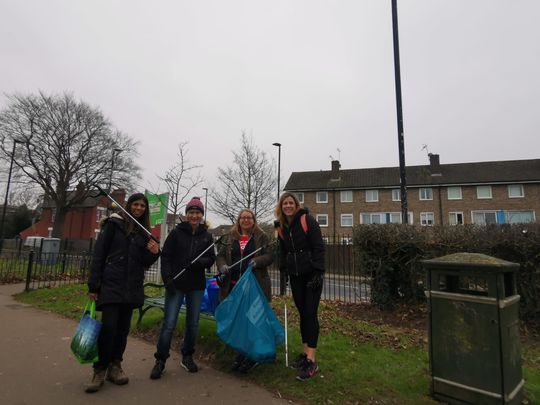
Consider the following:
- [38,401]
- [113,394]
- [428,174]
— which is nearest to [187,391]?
[113,394]

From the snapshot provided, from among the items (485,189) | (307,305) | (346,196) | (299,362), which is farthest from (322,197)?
(299,362)

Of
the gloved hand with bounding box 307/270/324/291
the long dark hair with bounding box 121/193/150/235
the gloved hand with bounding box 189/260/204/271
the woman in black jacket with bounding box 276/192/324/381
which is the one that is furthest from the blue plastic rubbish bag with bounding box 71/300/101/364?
the gloved hand with bounding box 307/270/324/291

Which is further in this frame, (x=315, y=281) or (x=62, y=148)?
(x=62, y=148)

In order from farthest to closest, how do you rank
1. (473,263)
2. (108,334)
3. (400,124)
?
(400,124), (108,334), (473,263)

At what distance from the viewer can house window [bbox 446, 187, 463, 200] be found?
39188 millimetres

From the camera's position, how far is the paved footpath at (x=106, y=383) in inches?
139

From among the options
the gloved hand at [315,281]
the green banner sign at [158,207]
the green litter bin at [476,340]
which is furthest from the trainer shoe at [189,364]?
the green banner sign at [158,207]

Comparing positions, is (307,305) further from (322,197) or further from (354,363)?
(322,197)

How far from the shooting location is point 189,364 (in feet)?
14.1

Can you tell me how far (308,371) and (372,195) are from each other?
131 ft

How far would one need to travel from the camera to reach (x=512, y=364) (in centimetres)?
323

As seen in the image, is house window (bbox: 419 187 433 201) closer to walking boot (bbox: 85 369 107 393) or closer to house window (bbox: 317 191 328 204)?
house window (bbox: 317 191 328 204)

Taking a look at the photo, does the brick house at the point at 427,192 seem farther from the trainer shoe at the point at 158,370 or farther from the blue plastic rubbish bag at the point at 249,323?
the trainer shoe at the point at 158,370

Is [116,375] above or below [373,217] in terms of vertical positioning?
below
